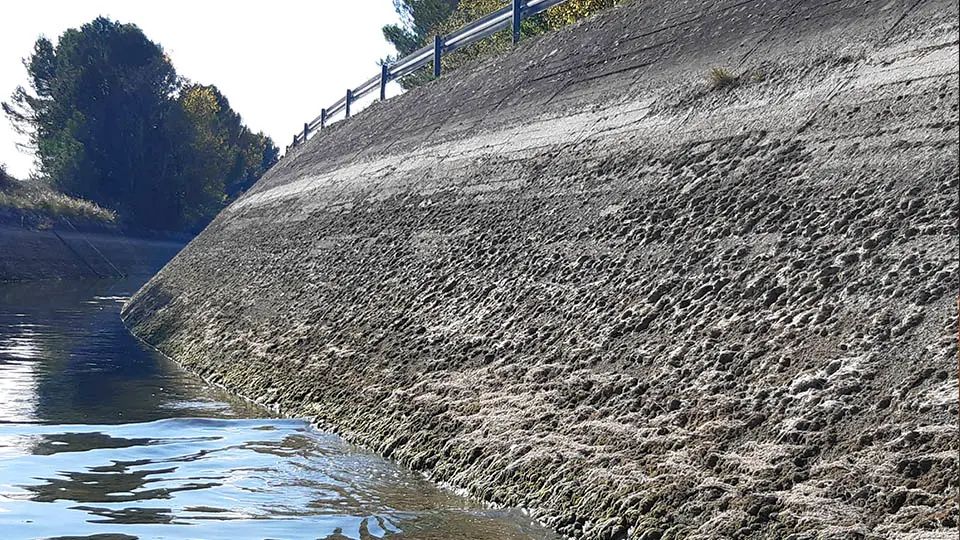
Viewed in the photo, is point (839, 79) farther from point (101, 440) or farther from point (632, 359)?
point (101, 440)

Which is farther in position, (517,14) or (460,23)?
(460,23)

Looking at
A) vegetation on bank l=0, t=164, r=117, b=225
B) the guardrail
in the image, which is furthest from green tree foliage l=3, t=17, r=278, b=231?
the guardrail

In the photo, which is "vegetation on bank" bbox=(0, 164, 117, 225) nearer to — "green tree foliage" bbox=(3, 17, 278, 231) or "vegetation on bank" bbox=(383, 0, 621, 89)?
"green tree foliage" bbox=(3, 17, 278, 231)

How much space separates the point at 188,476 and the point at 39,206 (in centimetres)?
3466

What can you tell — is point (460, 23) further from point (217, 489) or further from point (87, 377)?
point (217, 489)

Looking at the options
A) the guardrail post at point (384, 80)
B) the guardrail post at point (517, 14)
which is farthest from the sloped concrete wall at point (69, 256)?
the guardrail post at point (517, 14)

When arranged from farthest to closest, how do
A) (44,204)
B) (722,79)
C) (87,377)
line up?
(44,204) → (87,377) → (722,79)

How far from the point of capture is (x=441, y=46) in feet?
66.8

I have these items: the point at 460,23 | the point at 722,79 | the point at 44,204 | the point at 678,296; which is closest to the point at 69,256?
the point at 44,204

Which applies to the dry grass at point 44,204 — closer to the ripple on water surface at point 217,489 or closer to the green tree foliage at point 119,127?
the green tree foliage at point 119,127

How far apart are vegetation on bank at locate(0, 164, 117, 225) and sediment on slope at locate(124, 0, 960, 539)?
89.9ft

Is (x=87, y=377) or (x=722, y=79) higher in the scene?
(x=722, y=79)

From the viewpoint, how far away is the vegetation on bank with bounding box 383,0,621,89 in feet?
66.2

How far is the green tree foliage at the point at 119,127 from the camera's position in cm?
5303
